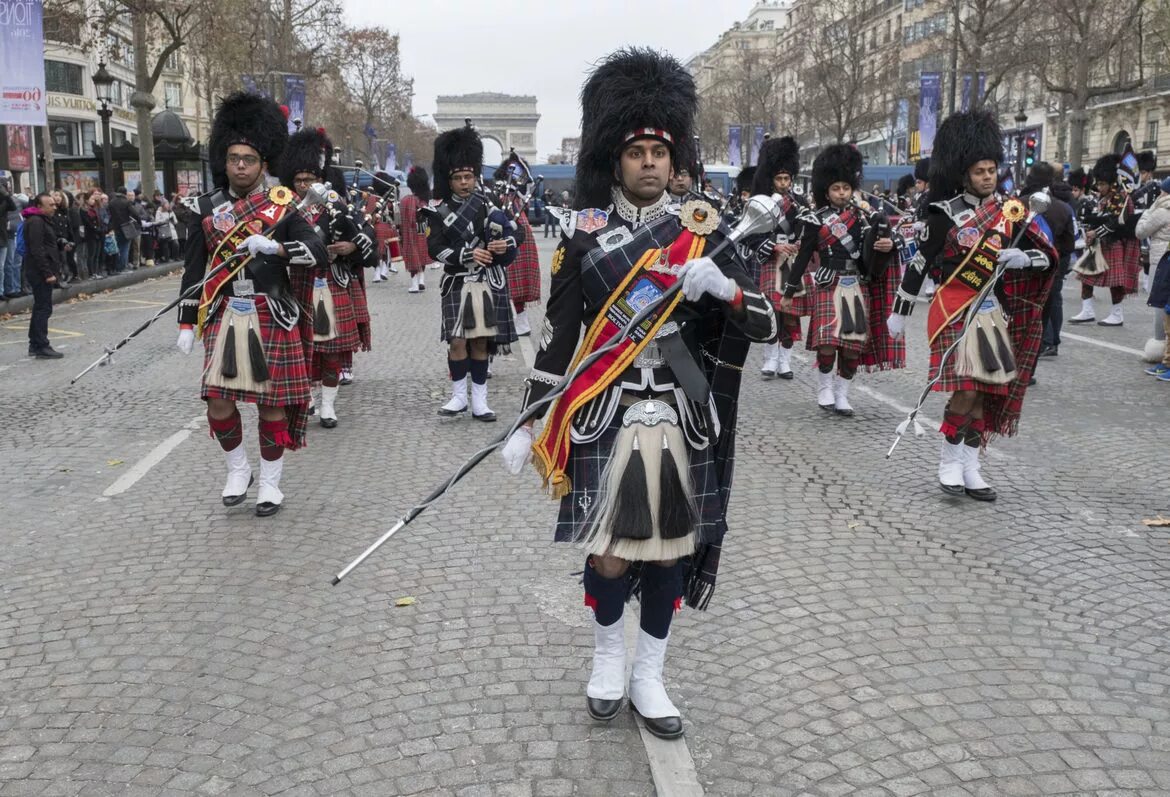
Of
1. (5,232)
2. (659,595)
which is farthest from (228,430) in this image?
(5,232)

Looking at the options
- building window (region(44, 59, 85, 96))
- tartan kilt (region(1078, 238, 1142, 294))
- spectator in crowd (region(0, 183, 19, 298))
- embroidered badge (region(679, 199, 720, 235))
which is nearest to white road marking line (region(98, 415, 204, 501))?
embroidered badge (region(679, 199, 720, 235))

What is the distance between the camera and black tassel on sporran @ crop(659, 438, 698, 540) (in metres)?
3.38

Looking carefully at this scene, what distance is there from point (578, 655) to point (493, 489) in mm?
2552

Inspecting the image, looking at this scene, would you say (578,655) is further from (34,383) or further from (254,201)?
(34,383)

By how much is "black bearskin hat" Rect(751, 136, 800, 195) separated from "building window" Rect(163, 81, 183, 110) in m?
67.2

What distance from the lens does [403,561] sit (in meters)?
5.25

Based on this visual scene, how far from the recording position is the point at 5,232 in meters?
→ 16.0

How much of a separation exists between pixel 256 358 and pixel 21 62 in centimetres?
1214

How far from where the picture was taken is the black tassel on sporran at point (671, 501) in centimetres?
338

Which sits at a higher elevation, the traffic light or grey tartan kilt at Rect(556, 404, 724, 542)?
the traffic light

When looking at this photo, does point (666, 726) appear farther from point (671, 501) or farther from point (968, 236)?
point (968, 236)

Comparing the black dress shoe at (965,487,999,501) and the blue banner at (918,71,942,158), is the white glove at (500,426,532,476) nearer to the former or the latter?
the black dress shoe at (965,487,999,501)

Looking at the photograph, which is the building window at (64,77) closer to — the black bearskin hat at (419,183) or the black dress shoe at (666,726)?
the black bearskin hat at (419,183)

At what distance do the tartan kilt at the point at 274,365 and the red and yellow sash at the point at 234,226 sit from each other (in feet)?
0.49
